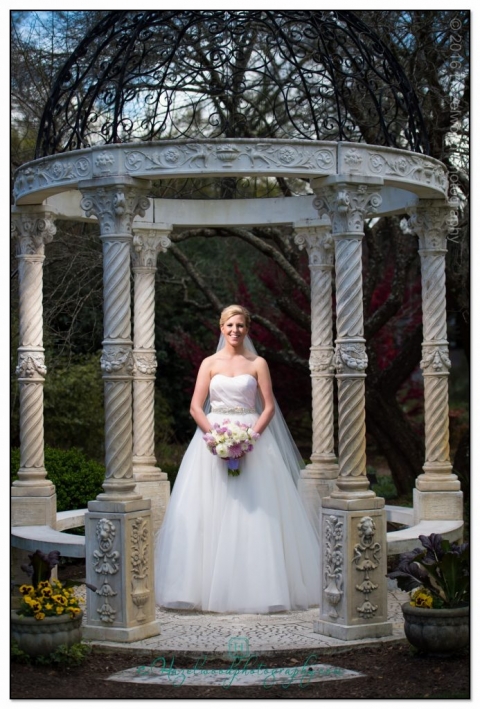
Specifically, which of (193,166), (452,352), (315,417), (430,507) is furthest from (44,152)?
(452,352)

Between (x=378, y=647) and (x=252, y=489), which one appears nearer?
Result: (x=378, y=647)

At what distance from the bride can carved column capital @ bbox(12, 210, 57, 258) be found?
6.46ft

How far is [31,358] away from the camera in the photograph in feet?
31.1

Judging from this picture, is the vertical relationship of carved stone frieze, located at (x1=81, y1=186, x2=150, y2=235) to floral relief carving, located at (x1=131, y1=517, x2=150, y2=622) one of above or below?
above

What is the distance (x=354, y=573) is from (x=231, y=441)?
1701 mm

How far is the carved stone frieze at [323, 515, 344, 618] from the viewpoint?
757 cm

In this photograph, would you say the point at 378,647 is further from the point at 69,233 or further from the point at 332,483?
the point at 69,233

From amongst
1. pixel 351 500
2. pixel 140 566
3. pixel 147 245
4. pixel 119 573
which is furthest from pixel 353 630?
pixel 147 245

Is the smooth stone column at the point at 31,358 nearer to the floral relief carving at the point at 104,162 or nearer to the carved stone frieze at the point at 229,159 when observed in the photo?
the carved stone frieze at the point at 229,159

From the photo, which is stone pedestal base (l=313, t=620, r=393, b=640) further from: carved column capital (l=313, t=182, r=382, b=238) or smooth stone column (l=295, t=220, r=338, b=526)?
smooth stone column (l=295, t=220, r=338, b=526)

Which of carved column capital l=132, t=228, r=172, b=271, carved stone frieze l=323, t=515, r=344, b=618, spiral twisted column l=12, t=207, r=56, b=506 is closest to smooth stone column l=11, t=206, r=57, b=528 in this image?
spiral twisted column l=12, t=207, r=56, b=506

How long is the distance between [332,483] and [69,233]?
6.12 metres

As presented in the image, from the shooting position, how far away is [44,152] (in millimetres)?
8820

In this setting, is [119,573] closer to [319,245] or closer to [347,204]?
[347,204]
